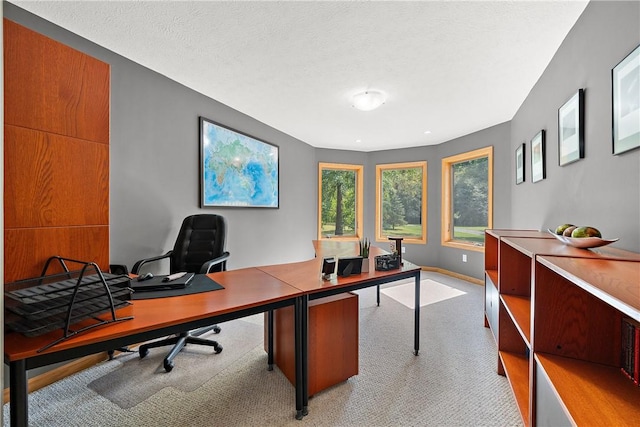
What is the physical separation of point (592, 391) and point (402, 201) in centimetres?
479

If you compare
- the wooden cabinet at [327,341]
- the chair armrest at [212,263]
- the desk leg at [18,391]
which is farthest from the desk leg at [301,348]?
the desk leg at [18,391]

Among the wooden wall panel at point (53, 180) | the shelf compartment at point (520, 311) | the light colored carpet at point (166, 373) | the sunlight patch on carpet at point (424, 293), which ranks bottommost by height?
the light colored carpet at point (166, 373)

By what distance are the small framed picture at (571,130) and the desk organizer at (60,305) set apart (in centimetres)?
271

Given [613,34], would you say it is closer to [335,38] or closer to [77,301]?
[335,38]

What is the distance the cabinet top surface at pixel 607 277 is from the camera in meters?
0.65

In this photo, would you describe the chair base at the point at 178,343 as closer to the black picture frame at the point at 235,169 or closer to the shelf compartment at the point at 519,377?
the black picture frame at the point at 235,169

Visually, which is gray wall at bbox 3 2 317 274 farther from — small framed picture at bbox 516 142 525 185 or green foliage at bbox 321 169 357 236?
small framed picture at bbox 516 142 525 185

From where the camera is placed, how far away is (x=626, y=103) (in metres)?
1.30

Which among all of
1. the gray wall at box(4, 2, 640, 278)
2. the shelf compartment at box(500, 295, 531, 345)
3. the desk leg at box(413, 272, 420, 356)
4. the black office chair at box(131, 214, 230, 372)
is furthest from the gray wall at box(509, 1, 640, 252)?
the black office chair at box(131, 214, 230, 372)

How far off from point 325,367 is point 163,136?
2.51m

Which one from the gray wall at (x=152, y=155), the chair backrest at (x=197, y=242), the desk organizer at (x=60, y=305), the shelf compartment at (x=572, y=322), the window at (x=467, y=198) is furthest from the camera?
the window at (x=467, y=198)

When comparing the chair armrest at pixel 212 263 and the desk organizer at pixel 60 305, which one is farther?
the chair armrest at pixel 212 263

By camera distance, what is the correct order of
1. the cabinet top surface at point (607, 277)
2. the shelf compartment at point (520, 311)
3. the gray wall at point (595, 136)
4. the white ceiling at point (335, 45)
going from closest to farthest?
the cabinet top surface at point (607, 277) < the gray wall at point (595, 136) < the shelf compartment at point (520, 311) < the white ceiling at point (335, 45)

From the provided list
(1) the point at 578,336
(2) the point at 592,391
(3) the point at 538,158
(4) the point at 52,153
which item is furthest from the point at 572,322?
(4) the point at 52,153
